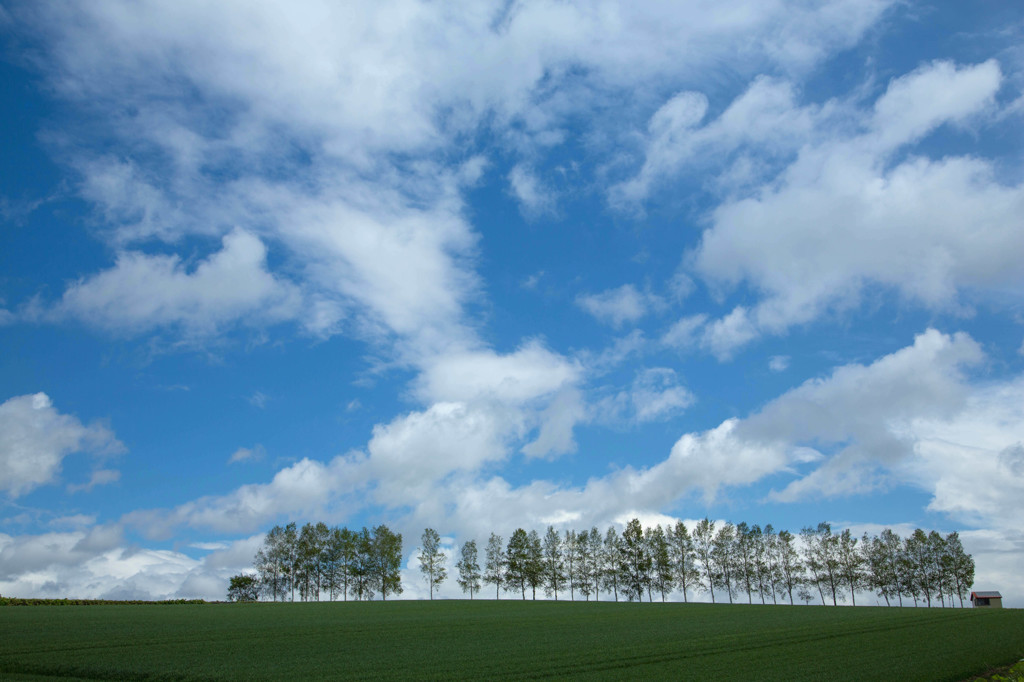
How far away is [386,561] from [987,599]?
110006 millimetres

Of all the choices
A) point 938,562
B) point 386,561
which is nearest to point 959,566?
point 938,562

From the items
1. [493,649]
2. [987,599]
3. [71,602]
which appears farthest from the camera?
[987,599]

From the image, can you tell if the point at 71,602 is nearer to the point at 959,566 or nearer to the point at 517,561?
the point at 517,561

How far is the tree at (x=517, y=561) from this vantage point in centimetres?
12825

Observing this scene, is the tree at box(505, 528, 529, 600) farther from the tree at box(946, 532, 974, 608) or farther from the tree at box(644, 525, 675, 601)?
the tree at box(946, 532, 974, 608)

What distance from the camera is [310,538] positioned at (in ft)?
411

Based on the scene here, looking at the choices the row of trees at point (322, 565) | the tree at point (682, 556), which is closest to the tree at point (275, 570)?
the row of trees at point (322, 565)

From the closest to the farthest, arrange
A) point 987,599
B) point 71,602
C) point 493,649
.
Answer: point 493,649 → point 71,602 → point 987,599

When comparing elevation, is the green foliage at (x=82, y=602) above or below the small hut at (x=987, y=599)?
above

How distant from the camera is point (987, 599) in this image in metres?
115

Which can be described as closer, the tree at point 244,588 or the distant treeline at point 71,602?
the distant treeline at point 71,602

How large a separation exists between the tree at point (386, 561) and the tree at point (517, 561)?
21.8 metres

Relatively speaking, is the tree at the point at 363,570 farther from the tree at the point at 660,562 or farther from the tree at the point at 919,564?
the tree at the point at 919,564

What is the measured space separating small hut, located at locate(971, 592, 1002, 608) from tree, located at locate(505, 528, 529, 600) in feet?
265
